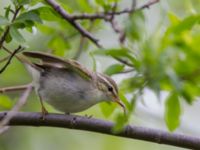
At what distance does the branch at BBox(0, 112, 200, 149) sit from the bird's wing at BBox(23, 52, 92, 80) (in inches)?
10.0

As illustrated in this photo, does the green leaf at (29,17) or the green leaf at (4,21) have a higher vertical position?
the green leaf at (29,17)

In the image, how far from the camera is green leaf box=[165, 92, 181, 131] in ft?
8.45

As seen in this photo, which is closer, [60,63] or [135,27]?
[135,27]

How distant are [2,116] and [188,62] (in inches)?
41.4

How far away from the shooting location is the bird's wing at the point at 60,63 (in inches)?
123

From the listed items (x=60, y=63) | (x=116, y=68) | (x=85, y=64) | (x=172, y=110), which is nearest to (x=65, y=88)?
(x=60, y=63)

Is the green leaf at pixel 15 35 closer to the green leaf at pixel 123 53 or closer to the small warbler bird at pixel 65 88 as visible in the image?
the green leaf at pixel 123 53

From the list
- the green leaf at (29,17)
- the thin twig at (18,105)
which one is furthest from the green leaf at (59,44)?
the thin twig at (18,105)

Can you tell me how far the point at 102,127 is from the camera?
3004mm

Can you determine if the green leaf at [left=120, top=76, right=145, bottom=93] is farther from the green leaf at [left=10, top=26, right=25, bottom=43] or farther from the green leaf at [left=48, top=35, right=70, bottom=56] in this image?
the green leaf at [left=48, top=35, right=70, bottom=56]

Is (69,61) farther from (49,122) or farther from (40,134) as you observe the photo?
(40,134)

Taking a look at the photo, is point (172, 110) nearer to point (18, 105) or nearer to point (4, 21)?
point (18, 105)

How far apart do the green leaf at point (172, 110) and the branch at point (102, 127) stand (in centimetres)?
28

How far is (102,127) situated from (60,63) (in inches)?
18.7
